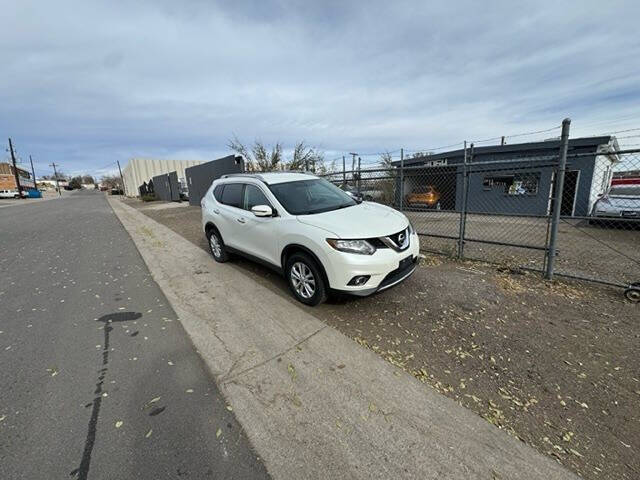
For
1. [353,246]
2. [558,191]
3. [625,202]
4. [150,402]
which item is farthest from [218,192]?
[625,202]

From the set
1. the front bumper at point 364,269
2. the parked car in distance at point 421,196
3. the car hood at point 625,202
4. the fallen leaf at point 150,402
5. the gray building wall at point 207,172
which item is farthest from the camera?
the gray building wall at point 207,172

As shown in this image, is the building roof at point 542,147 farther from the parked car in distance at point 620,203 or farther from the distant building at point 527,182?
the parked car in distance at point 620,203

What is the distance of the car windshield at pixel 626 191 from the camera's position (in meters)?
8.41

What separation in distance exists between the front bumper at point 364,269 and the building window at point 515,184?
10.2 meters

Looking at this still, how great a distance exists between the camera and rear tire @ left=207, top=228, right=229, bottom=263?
234 inches

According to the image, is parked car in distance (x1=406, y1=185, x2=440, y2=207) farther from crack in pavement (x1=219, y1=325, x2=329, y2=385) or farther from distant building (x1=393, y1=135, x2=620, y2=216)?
crack in pavement (x1=219, y1=325, x2=329, y2=385)

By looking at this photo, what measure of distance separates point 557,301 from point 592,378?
166 centimetres

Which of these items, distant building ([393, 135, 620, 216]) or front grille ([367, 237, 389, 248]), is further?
distant building ([393, 135, 620, 216])

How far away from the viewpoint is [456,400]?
2354 millimetres

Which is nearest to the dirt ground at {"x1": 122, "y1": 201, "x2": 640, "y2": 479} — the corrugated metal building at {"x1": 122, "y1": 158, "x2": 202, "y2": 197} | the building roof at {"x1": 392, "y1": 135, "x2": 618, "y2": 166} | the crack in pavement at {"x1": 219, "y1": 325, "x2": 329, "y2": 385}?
the crack in pavement at {"x1": 219, "y1": 325, "x2": 329, "y2": 385}

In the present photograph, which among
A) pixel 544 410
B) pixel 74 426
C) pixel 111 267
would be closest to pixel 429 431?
pixel 544 410

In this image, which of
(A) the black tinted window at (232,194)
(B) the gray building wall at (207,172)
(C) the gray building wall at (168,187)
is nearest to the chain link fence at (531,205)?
(A) the black tinted window at (232,194)

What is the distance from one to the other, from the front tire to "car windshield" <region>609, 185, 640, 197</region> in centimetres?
1003

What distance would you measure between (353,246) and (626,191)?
10.2m
